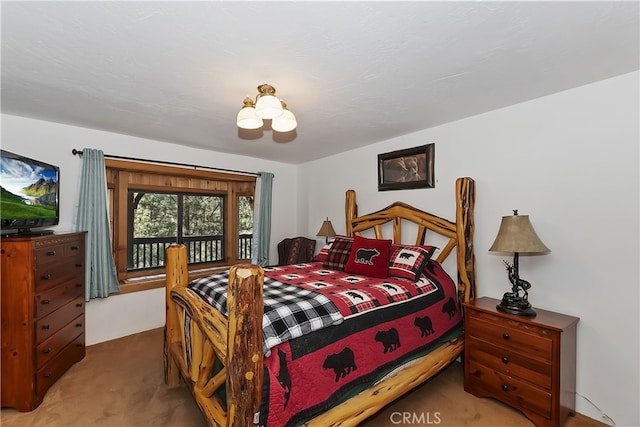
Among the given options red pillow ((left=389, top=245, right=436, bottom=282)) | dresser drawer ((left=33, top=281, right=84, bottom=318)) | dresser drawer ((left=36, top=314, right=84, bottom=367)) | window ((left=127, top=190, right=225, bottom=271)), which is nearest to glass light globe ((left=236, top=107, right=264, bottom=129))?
red pillow ((left=389, top=245, right=436, bottom=282))

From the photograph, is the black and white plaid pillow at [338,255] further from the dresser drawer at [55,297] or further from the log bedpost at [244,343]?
the dresser drawer at [55,297]

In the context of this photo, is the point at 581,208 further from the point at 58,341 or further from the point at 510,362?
the point at 58,341

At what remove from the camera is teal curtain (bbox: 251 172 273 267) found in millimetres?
4184

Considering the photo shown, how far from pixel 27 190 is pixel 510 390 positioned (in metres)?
3.93

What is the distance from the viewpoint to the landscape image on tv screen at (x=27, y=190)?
2043 millimetres

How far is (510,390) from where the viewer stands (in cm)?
200

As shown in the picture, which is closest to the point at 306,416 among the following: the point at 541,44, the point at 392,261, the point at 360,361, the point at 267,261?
the point at 360,361

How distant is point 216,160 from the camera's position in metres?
3.94

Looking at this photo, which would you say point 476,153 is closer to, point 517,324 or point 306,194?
point 517,324

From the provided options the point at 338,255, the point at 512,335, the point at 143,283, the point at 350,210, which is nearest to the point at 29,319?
the point at 143,283

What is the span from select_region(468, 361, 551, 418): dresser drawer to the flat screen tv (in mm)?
3651

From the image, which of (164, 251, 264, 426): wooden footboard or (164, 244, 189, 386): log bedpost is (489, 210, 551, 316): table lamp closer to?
(164, 251, 264, 426): wooden footboard

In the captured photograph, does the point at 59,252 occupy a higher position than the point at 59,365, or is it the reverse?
the point at 59,252

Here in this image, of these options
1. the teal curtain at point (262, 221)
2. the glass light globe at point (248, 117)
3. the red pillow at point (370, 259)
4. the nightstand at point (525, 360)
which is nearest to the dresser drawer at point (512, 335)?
the nightstand at point (525, 360)
